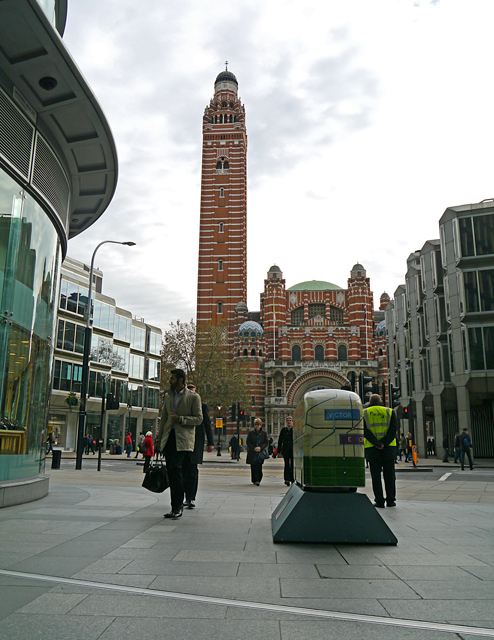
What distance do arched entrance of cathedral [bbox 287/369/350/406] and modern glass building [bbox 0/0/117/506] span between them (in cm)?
5818

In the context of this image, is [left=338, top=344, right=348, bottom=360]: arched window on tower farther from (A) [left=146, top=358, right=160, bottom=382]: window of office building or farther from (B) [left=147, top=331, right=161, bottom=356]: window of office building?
(A) [left=146, top=358, right=160, bottom=382]: window of office building

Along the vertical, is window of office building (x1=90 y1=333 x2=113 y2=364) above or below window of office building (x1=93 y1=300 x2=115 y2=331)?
below

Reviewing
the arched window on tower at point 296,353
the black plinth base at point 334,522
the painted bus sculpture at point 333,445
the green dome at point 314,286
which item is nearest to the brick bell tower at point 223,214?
the green dome at point 314,286

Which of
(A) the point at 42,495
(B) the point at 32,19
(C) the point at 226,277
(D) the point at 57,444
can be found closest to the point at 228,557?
(A) the point at 42,495

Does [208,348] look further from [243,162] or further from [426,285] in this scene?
[243,162]

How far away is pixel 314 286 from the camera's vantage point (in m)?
79.6

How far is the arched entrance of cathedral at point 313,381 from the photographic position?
220ft

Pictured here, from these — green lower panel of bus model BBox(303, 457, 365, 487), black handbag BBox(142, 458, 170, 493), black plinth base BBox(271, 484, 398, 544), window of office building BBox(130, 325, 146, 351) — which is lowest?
black plinth base BBox(271, 484, 398, 544)

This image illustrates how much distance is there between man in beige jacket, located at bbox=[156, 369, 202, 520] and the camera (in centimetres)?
725

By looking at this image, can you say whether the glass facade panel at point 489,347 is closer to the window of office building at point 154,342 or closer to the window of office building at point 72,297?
the window of office building at point 72,297

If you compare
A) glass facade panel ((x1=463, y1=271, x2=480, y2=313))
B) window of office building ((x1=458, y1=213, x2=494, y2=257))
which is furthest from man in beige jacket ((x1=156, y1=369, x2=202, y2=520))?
window of office building ((x1=458, y1=213, x2=494, y2=257))

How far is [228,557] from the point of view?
4.86 m

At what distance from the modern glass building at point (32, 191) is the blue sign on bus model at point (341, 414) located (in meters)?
4.83

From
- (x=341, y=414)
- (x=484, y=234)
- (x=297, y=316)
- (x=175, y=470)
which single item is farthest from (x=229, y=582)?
(x=297, y=316)
